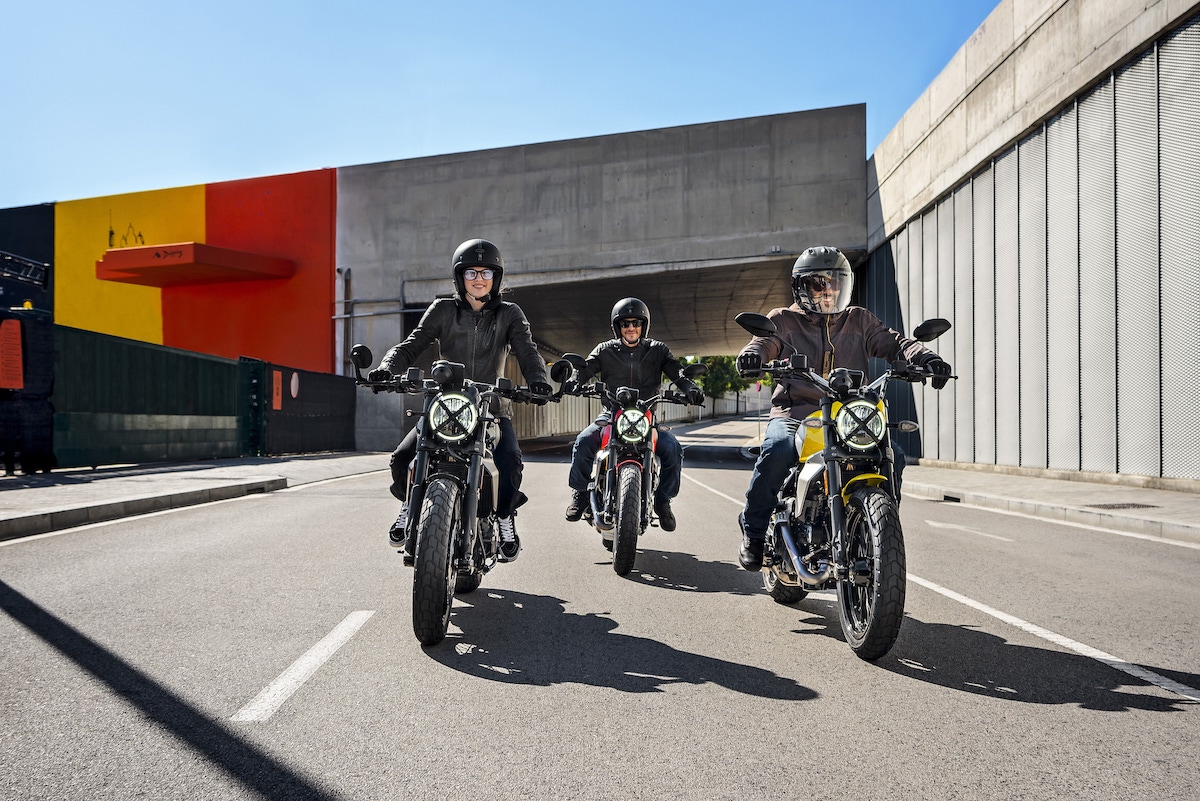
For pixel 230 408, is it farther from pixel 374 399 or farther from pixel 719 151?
pixel 719 151

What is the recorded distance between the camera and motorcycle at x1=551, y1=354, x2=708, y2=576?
5.75 metres

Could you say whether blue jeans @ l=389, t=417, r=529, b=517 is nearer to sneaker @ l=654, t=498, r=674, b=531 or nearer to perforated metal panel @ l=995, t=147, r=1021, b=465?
sneaker @ l=654, t=498, r=674, b=531

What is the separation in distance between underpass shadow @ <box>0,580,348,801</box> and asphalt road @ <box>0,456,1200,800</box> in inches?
0.5

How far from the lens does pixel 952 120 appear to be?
18.0m

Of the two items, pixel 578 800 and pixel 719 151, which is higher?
pixel 719 151

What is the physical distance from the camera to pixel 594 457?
6793 millimetres

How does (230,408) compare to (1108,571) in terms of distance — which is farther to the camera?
(230,408)

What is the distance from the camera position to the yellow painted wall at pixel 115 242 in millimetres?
30719

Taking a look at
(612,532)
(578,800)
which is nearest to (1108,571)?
(612,532)

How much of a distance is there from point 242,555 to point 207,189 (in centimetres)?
2793

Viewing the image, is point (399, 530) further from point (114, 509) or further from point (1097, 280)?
point (1097, 280)

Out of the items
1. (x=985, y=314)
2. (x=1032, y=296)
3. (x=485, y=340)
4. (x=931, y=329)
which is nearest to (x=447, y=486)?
(x=485, y=340)

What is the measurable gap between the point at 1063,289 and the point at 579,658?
42.6ft

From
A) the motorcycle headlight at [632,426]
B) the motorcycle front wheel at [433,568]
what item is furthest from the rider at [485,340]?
the motorcycle headlight at [632,426]
